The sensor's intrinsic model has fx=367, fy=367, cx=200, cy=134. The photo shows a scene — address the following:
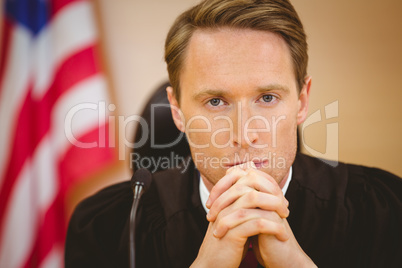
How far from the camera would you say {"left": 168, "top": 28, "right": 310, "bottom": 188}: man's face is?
3.15ft

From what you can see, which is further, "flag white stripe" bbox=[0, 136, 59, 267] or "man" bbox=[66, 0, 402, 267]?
"flag white stripe" bbox=[0, 136, 59, 267]

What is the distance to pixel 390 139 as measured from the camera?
1.74 m

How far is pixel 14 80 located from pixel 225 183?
4.47 feet

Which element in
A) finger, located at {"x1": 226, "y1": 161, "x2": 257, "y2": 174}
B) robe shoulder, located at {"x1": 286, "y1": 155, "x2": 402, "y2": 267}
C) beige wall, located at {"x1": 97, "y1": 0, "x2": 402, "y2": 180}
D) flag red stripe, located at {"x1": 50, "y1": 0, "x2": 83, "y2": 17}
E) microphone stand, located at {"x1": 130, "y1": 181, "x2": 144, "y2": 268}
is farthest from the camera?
flag red stripe, located at {"x1": 50, "y1": 0, "x2": 83, "y2": 17}

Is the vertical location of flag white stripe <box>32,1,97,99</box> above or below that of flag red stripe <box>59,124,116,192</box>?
above

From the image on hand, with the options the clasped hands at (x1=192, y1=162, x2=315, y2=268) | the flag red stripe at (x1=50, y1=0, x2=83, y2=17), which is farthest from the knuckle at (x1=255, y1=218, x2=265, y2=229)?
the flag red stripe at (x1=50, y1=0, x2=83, y2=17)

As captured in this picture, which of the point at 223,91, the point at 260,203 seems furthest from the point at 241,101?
the point at 260,203

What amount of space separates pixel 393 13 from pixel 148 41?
120 cm

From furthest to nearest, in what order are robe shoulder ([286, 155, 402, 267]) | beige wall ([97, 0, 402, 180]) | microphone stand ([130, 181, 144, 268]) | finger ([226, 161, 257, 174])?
1. beige wall ([97, 0, 402, 180])
2. robe shoulder ([286, 155, 402, 267])
3. finger ([226, 161, 257, 174])
4. microphone stand ([130, 181, 144, 268])

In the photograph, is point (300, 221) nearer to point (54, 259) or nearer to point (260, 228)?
point (260, 228)

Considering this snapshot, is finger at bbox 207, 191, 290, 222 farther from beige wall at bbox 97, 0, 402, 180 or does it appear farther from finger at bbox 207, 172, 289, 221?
beige wall at bbox 97, 0, 402, 180

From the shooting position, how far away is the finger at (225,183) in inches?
35.2

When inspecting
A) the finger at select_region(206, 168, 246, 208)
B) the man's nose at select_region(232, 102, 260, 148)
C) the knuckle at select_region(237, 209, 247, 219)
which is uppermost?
the man's nose at select_region(232, 102, 260, 148)

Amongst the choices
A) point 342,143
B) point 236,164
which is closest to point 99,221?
point 236,164
